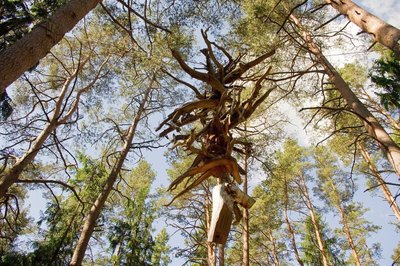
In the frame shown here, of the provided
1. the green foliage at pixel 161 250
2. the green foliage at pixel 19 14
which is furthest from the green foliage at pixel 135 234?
the green foliage at pixel 19 14

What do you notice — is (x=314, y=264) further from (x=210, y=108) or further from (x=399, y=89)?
(x=210, y=108)

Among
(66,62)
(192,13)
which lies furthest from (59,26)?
(66,62)

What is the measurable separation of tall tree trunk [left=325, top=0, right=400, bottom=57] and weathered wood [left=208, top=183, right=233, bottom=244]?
2878 mm

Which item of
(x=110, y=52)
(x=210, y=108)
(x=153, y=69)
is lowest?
(x=210, y=108)

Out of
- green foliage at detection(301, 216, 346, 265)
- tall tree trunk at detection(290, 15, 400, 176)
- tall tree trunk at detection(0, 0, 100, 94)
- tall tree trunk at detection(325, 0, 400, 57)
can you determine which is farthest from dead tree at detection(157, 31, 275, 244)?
green foliage at detection(301, 216, 346, 265)

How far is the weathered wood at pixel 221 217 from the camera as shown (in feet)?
5.49

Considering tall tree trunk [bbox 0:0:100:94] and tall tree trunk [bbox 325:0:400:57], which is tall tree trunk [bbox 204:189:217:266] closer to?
tall tree trunk [bbox 325:0:400:57]

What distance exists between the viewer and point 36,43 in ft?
8.68

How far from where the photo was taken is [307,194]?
57.8 feet

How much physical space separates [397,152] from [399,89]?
4.90 metres

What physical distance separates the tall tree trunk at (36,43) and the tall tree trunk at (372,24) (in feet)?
10.8

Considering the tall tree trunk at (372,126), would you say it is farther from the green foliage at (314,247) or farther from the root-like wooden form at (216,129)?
the green foliage at (314,247)

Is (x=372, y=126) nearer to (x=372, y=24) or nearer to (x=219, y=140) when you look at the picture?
(x=372, y=24)

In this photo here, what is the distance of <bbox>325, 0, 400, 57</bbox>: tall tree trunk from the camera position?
347cm
